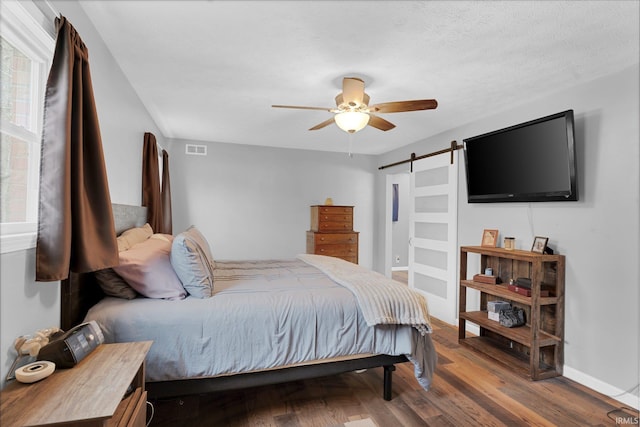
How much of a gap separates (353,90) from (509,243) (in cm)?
201

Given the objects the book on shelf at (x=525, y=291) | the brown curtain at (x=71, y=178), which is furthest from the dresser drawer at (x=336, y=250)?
the brown curtain at (x=71, y=178)

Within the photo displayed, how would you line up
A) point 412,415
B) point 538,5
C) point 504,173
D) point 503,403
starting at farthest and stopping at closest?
Answer: point 504,173
point 503,403
point 412,415
point 538,5

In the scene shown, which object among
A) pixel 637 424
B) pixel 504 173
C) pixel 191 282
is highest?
pixel 504 173

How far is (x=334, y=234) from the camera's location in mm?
5156

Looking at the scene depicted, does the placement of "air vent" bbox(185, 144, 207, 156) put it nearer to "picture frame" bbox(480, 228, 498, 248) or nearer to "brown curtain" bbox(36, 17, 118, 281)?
"brown curtain" bbox(36, 17, 118, 281)

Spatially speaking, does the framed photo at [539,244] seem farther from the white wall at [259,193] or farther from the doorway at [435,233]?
the white wall at [259,193]

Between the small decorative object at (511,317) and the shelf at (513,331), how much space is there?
4 cm

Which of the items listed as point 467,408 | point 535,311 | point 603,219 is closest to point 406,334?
point 467,408

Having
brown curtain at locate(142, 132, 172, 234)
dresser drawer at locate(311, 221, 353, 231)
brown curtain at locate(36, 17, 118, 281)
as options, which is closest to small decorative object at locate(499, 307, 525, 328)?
dresser drawer at locate(311, 221, 353, 231)

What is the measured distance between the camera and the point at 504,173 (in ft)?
10.1

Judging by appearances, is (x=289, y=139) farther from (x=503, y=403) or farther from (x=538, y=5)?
(x=503, y=403)

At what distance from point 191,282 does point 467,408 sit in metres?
1.98

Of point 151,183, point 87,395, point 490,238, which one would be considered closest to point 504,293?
point 490,238

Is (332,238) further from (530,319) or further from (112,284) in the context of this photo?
(112,284)
